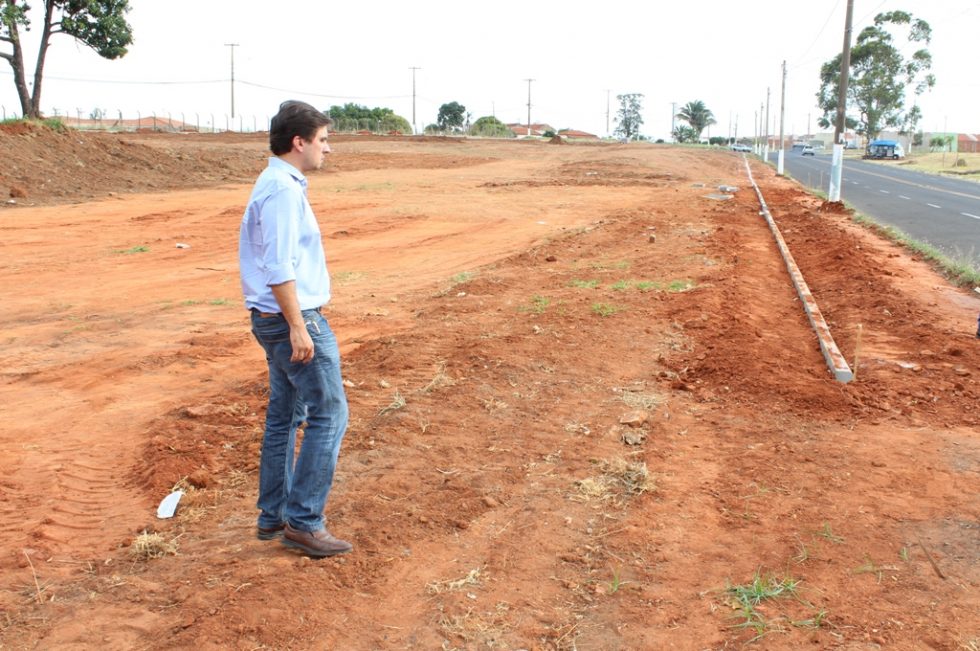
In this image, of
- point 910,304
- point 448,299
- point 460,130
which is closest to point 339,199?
point 448,299

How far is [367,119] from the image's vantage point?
3280 inches

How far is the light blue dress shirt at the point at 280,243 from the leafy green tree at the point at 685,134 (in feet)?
421

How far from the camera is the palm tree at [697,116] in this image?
124m

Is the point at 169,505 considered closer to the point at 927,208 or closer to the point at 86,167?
the point at 86,167

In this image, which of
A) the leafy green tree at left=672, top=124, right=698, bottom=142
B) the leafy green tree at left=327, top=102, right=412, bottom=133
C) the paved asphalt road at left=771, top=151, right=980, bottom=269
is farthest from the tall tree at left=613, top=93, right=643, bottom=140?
the paved asphalt road at left=771, top=151, right=980, bottom=269

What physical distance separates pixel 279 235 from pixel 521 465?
6.96ft

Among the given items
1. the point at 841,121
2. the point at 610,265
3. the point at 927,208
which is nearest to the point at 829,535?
the point at 610,265

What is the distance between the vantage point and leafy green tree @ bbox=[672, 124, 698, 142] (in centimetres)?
12556

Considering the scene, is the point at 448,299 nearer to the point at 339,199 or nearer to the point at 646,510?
the point at 646,510

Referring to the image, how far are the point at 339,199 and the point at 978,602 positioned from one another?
67.0 ft

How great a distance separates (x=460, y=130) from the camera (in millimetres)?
88938

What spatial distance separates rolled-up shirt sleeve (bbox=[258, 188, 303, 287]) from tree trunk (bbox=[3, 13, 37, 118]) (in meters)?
30.2

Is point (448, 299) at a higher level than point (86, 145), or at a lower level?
lower

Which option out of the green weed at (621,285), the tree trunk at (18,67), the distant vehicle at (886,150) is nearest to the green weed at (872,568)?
the green weed at (621,285)
